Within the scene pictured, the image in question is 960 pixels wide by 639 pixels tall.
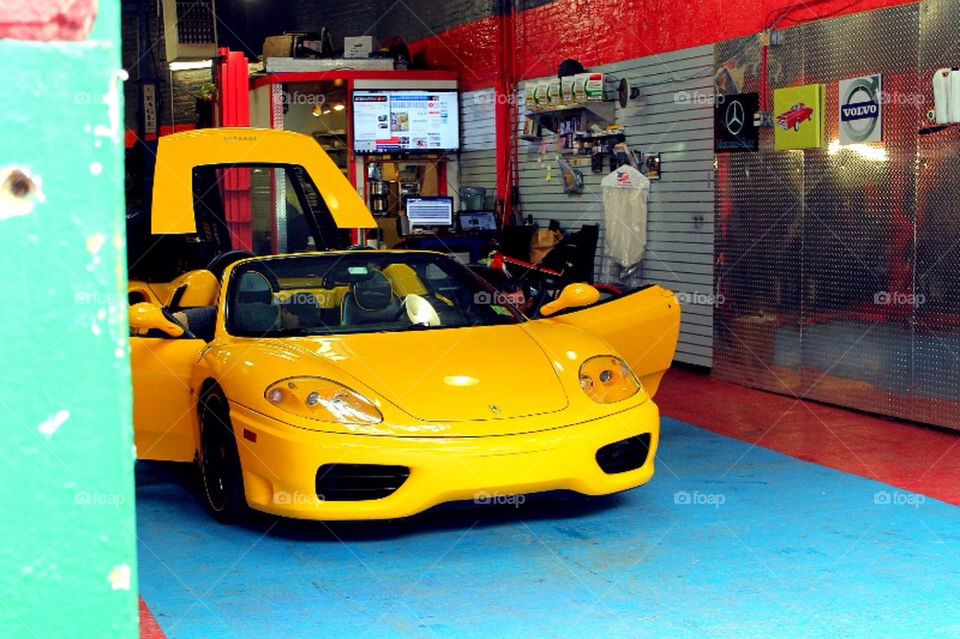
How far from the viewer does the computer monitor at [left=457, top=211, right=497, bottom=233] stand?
1275 cm

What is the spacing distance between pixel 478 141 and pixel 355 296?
8.40m

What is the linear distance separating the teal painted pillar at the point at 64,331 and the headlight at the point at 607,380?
13.3ft

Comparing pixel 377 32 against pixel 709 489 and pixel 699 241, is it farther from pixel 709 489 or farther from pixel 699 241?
pixel 709 489

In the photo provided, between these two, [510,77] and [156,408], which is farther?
[510,77]

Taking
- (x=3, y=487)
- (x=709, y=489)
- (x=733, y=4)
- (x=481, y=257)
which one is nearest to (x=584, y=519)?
(x=709, y=489)

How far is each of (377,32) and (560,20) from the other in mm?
4801

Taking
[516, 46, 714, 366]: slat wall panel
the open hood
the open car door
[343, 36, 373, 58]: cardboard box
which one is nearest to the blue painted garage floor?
the open car door

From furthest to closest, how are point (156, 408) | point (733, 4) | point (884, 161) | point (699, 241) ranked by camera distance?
point (699, 241)
point (733, 4)
point (884, 161)
point (156, 408)

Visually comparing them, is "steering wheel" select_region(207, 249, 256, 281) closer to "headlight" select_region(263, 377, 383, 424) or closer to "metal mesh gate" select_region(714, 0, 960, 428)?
"headlight" select_region(263, 377, 383, 424)

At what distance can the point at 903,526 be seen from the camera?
5078mm

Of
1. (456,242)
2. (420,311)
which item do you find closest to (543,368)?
(420,311)

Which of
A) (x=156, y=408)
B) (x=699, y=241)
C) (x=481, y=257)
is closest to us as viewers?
(x=156, y=408)

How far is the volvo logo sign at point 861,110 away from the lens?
7539 mm

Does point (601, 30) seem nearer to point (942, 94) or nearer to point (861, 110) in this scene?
point (861, 110)
